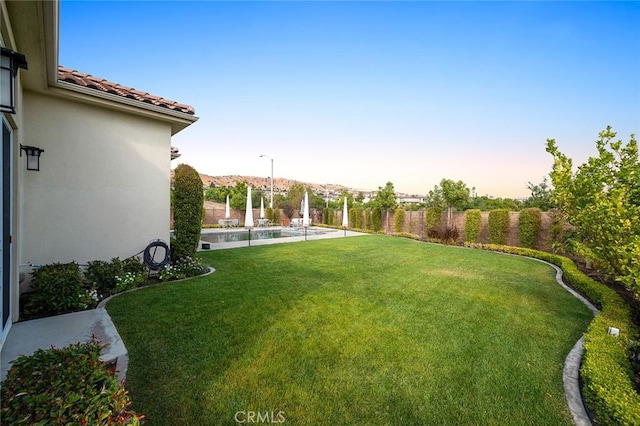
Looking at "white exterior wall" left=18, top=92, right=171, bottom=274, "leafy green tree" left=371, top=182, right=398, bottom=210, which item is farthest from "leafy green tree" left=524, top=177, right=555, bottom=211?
"white exterior wall" left=18, top=92, right=171, bottom=274

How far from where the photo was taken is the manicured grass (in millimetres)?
2650

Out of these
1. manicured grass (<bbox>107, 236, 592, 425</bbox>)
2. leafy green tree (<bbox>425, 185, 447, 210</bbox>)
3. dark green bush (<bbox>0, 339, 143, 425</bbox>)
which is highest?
leafy green tree (<bbox>425, 185, 447, 210</bbox>)

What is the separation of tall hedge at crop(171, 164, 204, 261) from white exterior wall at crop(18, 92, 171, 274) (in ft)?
1.26

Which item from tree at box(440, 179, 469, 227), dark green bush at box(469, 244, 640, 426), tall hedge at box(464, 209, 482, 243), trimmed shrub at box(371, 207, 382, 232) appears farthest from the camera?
trimmed shrub at box(371, 207, 382, 232)

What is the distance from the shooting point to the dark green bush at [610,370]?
96.4 inches

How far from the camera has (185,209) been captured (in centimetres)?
761

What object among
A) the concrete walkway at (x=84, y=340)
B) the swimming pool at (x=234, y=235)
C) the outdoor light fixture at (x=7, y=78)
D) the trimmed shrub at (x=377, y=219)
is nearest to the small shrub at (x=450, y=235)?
the trimmed shrub at (x=377, y=219)

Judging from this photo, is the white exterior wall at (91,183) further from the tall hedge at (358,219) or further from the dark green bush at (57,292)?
the tall hedge at (358,219)

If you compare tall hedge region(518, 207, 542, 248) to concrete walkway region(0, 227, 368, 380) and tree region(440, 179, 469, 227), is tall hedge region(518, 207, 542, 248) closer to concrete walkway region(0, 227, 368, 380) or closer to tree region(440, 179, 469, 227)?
tree region(440, 179, 469, 227)

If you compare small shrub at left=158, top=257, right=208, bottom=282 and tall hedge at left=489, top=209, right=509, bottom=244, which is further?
tall hedge at left=489, top=209, right=509, bottom=244

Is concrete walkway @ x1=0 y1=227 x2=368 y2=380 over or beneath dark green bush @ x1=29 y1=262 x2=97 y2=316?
beneath

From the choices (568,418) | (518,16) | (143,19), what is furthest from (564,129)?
(143,19)

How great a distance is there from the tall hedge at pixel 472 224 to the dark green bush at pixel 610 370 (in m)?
10.8

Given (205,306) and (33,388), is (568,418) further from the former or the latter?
(205,306)
